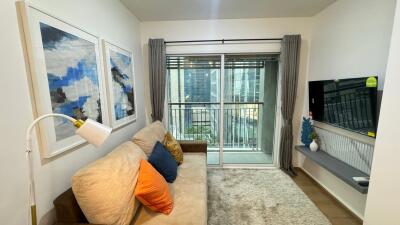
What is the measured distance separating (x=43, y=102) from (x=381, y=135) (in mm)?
2280

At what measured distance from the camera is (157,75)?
2.95 metres

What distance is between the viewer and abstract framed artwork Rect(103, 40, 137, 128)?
1.91 m

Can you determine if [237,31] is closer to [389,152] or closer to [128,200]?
[389,152]

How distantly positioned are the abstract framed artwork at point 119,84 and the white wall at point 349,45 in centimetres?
275

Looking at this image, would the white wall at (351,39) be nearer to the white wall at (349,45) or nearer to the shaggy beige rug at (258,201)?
the white wall at (349,45)

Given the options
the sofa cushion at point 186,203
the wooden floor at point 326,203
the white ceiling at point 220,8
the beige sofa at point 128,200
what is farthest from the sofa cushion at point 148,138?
the wooden floor at point 326,203

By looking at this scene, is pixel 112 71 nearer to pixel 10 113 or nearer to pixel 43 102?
pixel 43 102

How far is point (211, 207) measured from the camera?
7.02 feet

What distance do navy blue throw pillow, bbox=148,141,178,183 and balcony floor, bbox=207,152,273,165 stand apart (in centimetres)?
155

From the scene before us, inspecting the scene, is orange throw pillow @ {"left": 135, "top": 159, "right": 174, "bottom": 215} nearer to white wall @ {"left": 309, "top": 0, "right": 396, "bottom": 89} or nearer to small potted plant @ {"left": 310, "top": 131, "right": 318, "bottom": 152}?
small potted plant @ {"left": 310, "top": 131, "right": 318, "bottom": 152}

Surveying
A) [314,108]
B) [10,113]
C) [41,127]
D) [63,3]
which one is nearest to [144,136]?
[41,127]

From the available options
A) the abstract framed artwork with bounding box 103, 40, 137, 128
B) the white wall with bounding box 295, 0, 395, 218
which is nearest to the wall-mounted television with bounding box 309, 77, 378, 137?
the white wall with bounding box 295, 0, 395, 218

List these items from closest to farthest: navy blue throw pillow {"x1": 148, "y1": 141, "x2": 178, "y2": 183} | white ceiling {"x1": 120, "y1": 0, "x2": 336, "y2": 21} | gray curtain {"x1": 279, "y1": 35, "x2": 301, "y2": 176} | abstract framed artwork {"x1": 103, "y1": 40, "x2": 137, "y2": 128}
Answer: navy blue throw pillow {"x1": 148, "y1": 141, "x2": 178, "y2": 183} < abstract framed artwork {"x1": 103, "y1": 40, "x2": 137, "y2": 128} < white ceiling {"x1": 120, "y1": 0, "x2": 336, "y2": 21} < gray curtain {"x1": 279, "y1": 35, "x2": 301, "y2": 176}

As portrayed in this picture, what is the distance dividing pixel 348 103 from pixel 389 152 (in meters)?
0.94
